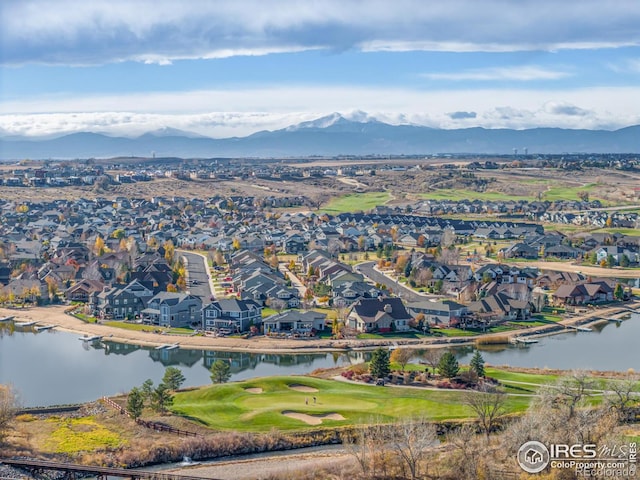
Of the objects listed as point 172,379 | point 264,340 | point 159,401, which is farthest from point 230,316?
point 159,401

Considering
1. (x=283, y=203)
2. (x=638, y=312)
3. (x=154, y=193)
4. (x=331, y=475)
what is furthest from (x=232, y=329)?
(x=154, y=193)

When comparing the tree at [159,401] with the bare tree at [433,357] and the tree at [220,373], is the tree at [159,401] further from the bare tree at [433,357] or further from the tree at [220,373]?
the bare tree at [433,357]

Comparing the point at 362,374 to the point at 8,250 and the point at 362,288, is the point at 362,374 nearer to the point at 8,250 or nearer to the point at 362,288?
the point at 362,288

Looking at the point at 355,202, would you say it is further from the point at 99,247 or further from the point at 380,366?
the point at 380,366

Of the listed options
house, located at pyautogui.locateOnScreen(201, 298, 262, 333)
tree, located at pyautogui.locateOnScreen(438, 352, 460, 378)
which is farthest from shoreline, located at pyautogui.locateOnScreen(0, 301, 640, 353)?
tree, located at pyautogui.locateOnScreen(438, 352, 460, 378)

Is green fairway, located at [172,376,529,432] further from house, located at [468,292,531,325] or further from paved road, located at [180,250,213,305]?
paved road, located at [180,250,213,305]

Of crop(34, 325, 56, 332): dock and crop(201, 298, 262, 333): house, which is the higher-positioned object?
crop(201, 298, 262, 333): house

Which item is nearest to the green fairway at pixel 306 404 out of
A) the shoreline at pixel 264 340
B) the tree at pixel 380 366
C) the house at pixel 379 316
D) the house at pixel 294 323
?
the tree at pixel 380 366
